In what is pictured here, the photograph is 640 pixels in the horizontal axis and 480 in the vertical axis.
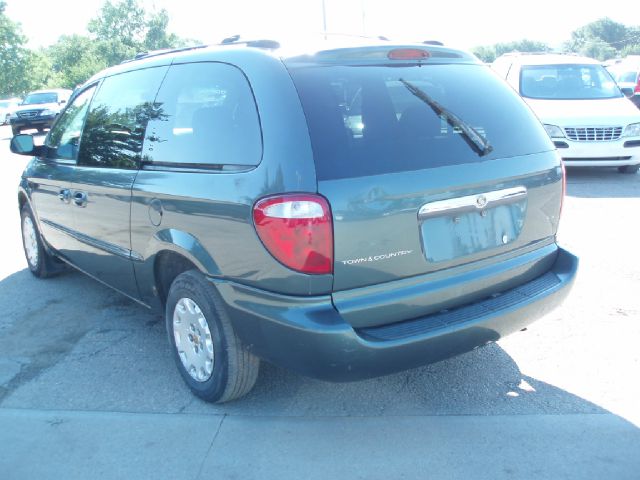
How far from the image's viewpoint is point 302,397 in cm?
357

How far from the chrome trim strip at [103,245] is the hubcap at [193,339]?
0.46 meters

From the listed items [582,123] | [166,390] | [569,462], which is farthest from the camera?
[582,123]

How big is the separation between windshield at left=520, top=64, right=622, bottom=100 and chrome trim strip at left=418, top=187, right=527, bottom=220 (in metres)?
7.37

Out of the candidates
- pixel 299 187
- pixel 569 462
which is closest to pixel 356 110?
pixel 299 187

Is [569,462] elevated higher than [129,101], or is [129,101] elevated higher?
[129,101]

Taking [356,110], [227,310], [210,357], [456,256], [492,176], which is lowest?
[210,357]

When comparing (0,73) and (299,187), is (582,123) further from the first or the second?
(0,73)

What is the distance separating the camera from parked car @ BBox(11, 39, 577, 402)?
2715 millimetres

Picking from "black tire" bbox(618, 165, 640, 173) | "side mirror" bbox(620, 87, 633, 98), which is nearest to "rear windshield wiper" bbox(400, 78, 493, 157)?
"black tire" bbox(618, 165, 640, 173)

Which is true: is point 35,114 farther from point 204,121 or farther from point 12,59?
point 12,59

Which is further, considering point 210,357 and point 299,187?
point 210,357

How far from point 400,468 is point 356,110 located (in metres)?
1.64

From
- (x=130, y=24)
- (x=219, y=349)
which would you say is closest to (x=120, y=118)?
(x=219, y=349)

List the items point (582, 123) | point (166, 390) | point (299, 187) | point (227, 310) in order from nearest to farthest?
1. point (299, 187)
2. point (227, 310)
3. point (166, 390)
4. point (582, 123)
